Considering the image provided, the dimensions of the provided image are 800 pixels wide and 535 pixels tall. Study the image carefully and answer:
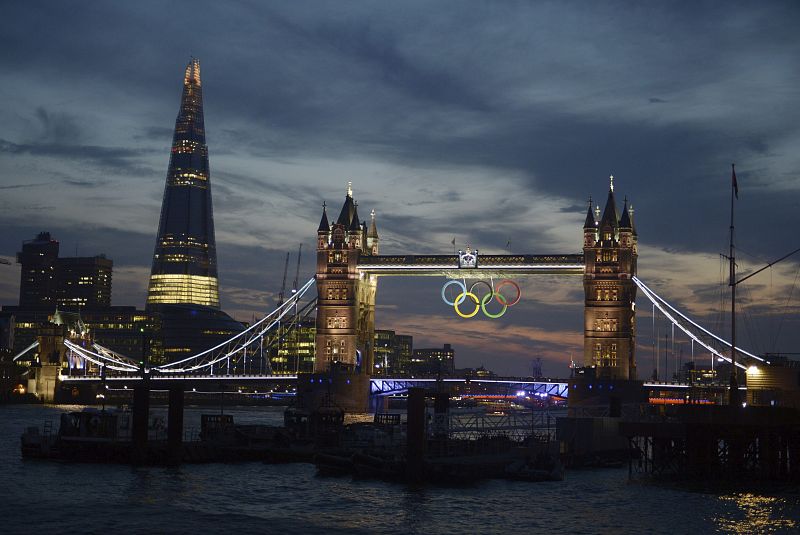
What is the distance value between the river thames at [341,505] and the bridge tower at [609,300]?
91.1 metres

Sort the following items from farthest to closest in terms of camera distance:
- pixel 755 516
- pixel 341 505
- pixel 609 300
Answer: pixel 609 300 → pixel 341 505 → pixel 755 516

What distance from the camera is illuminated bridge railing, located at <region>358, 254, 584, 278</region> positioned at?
18925 cm

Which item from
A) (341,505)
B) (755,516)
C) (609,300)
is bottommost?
(341,505)

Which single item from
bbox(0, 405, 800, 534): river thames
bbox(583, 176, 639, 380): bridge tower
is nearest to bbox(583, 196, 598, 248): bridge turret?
bbox(583, 176, 639, 380): bridge tower

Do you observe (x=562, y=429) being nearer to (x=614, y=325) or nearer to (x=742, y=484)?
(x=742, y=484)

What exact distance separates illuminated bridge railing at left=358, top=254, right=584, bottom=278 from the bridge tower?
3007 millimetres

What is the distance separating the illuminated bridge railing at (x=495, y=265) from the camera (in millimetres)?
189250

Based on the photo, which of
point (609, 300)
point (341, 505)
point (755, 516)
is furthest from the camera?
point (609, 300)

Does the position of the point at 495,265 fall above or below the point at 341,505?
above

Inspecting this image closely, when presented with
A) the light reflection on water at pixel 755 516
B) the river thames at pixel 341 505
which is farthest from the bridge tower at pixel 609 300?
the light reflection on water at pixel 755 516

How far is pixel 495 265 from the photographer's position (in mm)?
190750

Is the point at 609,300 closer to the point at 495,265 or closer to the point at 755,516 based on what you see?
the point at 495,265

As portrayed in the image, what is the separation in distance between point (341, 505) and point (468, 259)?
112 m

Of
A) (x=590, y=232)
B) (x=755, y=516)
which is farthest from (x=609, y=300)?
(x=755, y=516)
